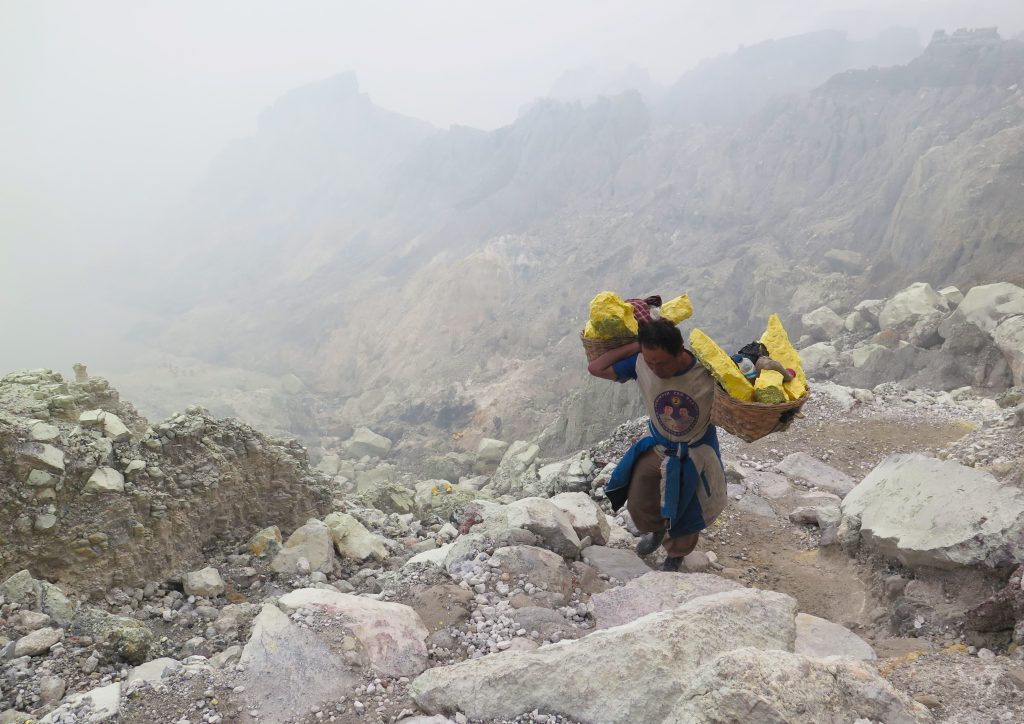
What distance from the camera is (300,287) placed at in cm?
4822

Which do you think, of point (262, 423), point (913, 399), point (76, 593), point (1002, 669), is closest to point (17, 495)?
point (76, 593)

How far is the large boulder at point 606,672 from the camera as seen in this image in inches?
83.9

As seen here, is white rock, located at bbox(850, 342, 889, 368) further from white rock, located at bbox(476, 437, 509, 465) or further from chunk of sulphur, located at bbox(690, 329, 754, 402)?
chunk of sulphur, located at bbox(690, 329, 754, 402)

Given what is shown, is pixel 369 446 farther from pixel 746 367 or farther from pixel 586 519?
pixel 746 367

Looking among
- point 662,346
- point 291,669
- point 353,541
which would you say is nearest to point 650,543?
point 662,346

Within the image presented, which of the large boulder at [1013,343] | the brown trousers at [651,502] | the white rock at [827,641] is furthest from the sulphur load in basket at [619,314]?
the large boulder at [1013,343]

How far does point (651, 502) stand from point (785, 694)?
205 cm

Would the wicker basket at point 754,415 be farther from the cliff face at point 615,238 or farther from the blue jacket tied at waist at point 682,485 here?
the cliff face at point 615,238

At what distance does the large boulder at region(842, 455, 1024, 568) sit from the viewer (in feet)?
10.0

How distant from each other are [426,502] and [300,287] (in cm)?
4355

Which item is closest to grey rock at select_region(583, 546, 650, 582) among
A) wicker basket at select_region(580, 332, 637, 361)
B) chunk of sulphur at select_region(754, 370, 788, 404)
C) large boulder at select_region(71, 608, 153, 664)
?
wicker basket at select_region(580, 332, 637, 361)

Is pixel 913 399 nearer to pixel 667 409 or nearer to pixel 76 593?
pixel 667 409

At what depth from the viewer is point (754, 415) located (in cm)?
280

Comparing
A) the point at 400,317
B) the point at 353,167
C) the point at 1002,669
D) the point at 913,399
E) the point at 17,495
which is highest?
the point at 353,167
